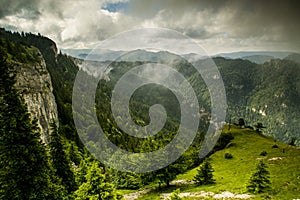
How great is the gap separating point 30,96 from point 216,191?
240ft

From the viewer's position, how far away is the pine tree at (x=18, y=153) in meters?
18.3

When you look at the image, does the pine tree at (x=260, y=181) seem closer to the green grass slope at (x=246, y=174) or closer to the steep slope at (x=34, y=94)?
the green grass slope at (x=246, y=174)

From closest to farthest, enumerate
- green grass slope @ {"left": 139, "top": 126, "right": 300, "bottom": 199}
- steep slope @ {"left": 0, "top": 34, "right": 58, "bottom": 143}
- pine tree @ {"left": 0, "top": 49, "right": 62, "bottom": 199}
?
pine tree @ {"left": 0, "top": 49, "right": 62, "bottom": 199} → green grass slope @ {"left": 139, "top": 126, "right": 300, "bottom": 199} → steep slope @ {"left": 0, "top": 34, "right": 58, "bottom": 143}

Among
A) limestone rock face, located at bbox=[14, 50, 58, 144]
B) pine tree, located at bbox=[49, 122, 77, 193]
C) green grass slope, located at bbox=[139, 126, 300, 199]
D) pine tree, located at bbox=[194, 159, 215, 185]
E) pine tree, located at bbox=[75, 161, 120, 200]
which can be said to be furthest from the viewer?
limestone rock face, located at bbox=[14, 50, 58, 144]

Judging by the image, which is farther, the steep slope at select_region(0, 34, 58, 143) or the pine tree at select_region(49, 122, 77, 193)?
the steep slope at select_region(0, 34, 58, 143)

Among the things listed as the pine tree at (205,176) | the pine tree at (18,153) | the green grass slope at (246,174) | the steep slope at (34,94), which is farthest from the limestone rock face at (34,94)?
the pine tree at (18,153)

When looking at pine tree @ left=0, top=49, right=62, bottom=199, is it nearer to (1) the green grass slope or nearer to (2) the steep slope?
(1) the green grass slope

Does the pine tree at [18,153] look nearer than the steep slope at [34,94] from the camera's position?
Yes

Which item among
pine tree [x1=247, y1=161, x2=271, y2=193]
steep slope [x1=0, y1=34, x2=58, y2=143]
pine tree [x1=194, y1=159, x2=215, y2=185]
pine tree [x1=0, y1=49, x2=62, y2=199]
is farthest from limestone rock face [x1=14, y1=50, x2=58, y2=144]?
pine tree [x1=247, y1=161, x2=271, y2=193]

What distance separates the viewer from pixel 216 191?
4031cm

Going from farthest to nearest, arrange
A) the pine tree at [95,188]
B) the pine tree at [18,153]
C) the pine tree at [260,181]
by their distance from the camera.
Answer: the pine tree at [260,181]
the pine tree at [95,188]
the pine tree at [18,153]

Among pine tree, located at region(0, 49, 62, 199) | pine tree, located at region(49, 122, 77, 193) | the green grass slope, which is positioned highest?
pine tree, located at region(0, 49, 62, 199)

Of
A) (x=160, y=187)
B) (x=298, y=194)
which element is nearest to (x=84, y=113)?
(x=160, y=187)

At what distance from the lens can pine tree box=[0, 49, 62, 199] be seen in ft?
60.0
